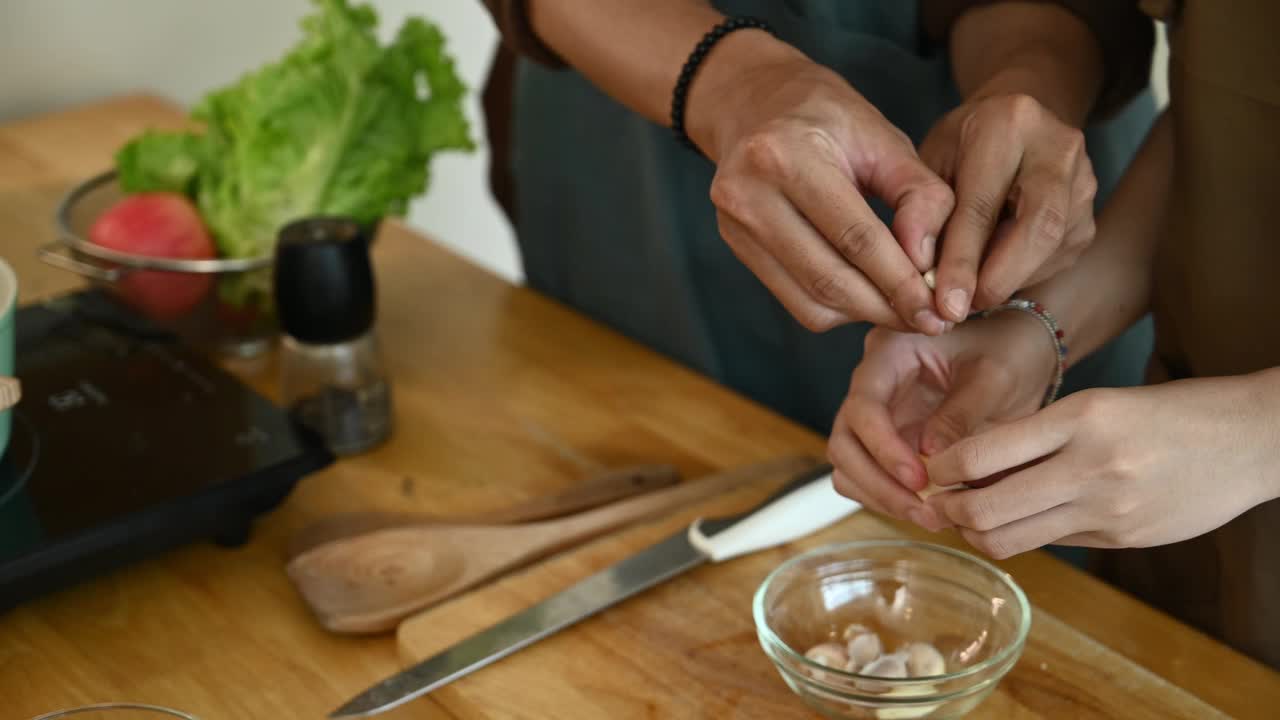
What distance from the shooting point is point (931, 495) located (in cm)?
78

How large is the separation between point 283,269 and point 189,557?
0.22 metres

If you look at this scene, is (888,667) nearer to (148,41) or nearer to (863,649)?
(863,649)

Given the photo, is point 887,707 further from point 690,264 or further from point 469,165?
point 469,165

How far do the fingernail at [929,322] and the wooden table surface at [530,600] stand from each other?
7.6 inches

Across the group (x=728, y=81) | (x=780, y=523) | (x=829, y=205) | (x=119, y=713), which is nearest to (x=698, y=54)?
(x=728, y=81)

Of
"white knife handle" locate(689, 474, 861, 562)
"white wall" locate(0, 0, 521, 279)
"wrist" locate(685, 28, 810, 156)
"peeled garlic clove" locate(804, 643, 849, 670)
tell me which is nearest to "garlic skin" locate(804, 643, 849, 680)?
"peeled garlic clove" locate(804, 643, 849, 670)

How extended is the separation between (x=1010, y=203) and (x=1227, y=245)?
0.53 ft

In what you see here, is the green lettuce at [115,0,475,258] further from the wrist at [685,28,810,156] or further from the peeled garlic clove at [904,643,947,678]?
the peeled garlic clove at [904,643,947,678]

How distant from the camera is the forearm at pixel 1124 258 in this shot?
0.98 metres

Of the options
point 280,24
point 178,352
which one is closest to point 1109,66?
point 178,352

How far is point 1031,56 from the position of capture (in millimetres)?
1034

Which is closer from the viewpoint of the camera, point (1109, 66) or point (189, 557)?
point (189, 557)

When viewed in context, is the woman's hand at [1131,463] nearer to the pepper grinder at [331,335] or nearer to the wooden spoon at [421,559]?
the wooden spoon at [421,559]

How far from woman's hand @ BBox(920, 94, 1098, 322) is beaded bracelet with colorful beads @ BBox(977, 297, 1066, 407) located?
1.6 inches
